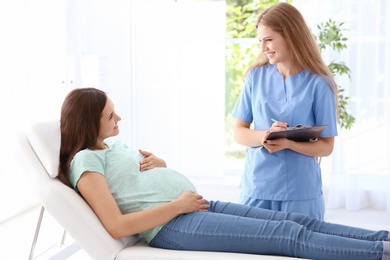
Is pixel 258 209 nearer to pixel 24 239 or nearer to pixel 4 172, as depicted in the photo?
pixel 24 239

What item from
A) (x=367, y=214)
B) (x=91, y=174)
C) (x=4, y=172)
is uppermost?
(x=91, y=174)

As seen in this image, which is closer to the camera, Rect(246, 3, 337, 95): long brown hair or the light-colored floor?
Rect(246, 3, 337, 95): long brown hair

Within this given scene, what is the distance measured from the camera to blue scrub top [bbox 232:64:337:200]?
2.48 metres

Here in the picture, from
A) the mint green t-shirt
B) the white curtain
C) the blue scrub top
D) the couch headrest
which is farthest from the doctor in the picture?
the white curtain

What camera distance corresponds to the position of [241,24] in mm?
5086

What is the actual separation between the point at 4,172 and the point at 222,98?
1.74m

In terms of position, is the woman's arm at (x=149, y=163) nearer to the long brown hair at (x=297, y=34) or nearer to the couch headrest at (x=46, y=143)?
the couch headrest at (x=46, y=143)

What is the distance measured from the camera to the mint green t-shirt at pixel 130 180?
2.25 m

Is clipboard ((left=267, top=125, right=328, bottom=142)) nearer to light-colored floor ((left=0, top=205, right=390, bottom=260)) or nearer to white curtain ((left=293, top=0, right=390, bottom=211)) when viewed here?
light-colored floor ((left=0, top=205, right=390, bottom=260))

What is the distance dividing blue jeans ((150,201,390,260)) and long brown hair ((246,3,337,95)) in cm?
62

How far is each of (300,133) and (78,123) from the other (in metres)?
0.83

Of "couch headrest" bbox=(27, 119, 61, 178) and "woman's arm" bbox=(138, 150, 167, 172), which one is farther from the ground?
"couch headrest" bbox=(27, 119, 61, 178)

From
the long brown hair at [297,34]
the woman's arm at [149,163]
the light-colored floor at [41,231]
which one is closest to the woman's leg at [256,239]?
the woman's arm at [149,163]

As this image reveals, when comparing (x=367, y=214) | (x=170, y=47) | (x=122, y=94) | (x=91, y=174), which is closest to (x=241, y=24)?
(x=170, y=47)
